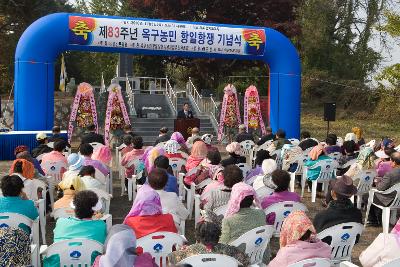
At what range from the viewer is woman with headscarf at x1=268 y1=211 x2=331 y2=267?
382 cm

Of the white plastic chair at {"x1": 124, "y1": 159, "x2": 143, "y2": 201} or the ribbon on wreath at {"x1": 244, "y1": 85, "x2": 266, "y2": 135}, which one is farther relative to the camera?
the ribbon on wreath at {"x1": 244, "y1": 85, "x2": 266, "y2": 135}

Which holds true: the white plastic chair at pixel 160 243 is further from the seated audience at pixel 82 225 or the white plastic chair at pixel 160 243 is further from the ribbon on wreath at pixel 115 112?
the ribbon on wreath at pixel 115 112

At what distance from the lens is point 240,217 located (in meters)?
4.77

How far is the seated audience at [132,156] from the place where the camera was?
907cm

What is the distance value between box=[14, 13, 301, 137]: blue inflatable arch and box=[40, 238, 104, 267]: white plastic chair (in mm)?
10775

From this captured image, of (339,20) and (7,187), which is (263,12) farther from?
(7,187)

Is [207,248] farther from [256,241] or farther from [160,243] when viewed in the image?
[256,241]

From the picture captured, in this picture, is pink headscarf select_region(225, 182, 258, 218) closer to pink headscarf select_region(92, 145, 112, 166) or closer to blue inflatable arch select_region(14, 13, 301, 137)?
pink headscarf select_region(92, 145, 112, 166)

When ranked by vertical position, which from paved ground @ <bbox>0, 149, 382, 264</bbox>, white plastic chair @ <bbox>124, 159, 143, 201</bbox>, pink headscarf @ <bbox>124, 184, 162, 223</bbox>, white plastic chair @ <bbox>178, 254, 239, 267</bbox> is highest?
pink headscarf @ <bbox>124, 184, 162, 223</bbox>

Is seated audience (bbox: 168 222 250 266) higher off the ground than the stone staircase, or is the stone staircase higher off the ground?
seated audience (bbox: 168 222 250 266)

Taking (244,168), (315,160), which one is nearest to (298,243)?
(244,168)

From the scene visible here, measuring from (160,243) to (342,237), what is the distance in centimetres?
168

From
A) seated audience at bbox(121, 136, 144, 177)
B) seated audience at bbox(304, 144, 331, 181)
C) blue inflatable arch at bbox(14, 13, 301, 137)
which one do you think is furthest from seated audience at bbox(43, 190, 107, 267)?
blue inflatable arch at bbox(14, 13, 301, 137)

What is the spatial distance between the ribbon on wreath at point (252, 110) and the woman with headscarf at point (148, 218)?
1326 cm
